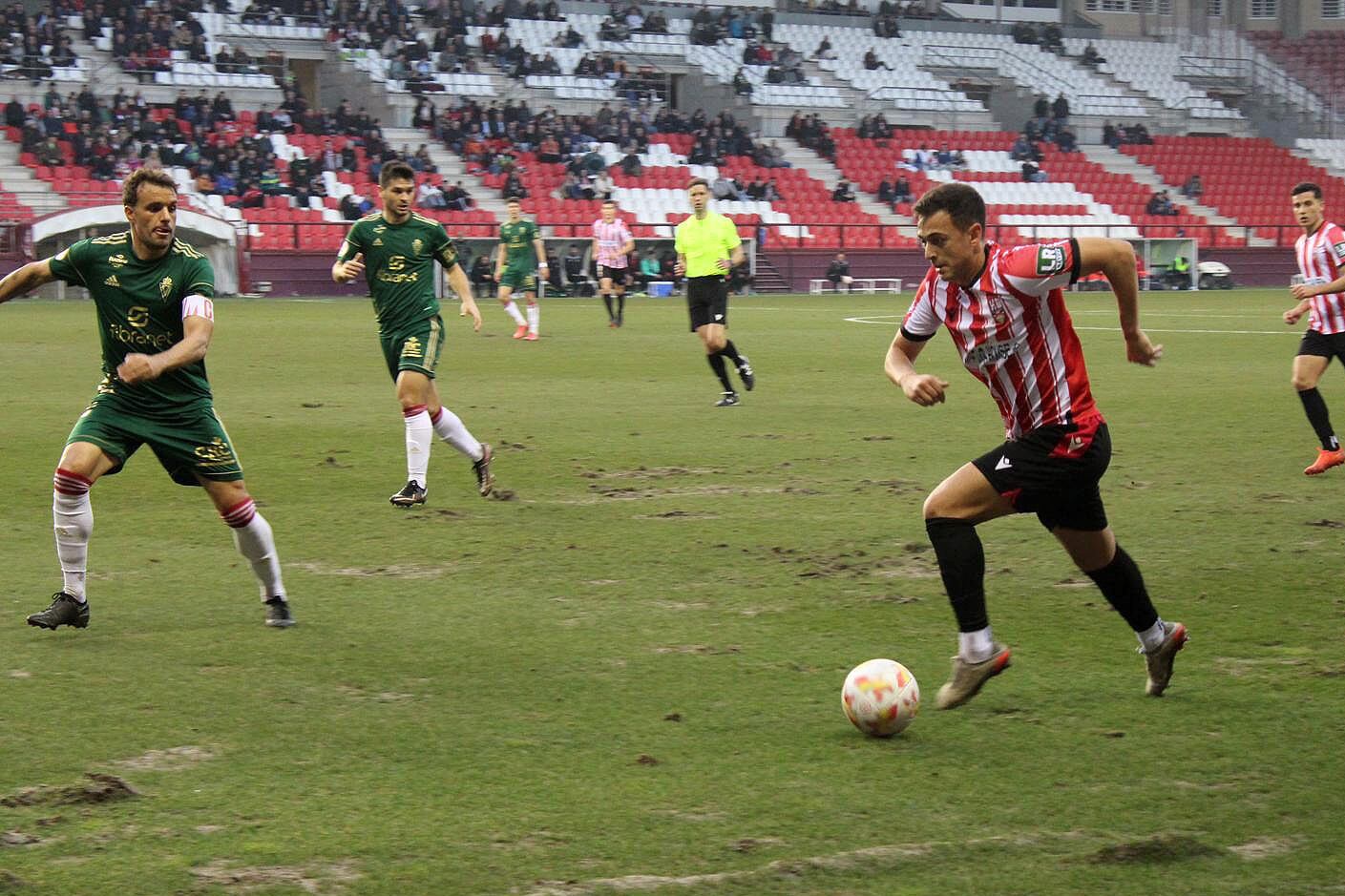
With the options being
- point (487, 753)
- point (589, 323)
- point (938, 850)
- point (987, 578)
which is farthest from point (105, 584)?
point (589, 323)

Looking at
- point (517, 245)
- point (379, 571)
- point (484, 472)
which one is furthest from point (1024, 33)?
point (379, 571)

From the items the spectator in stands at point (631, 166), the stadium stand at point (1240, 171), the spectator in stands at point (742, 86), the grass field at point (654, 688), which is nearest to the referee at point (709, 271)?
the grass field at point (654, 688)

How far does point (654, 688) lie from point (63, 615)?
2598 mm

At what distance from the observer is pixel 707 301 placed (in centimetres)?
1684

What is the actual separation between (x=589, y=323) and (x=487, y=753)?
81.6 feet

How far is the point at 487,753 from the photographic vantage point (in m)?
5.11

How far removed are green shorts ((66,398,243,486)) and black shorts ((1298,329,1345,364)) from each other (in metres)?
8.00

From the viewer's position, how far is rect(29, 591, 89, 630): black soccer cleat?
6.72 meters

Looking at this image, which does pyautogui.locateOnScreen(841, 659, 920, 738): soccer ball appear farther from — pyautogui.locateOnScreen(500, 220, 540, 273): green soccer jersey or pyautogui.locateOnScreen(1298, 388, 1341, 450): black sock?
pyautogui.locateOnScreen(500, 220, 540, 273): green soccer jersey

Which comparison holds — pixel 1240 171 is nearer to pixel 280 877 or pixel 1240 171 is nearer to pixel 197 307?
pixel 197 307

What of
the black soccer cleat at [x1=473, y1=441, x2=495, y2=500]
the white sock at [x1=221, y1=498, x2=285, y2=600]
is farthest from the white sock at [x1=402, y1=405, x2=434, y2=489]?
→ the white sock at [x1=221, y1=498, x2=285, y2=600]

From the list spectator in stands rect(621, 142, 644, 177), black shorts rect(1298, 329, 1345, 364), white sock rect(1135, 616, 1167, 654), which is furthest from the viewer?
spectator in stands rect(621, 142, 644, 177)

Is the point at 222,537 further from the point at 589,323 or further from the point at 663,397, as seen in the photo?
the point at 589,323

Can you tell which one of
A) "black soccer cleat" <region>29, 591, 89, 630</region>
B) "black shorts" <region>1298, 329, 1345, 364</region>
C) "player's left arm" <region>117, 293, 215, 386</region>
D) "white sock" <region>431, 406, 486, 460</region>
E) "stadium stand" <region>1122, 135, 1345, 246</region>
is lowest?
"stadium stand" <region>1122, 135, 1345, 246</region>
